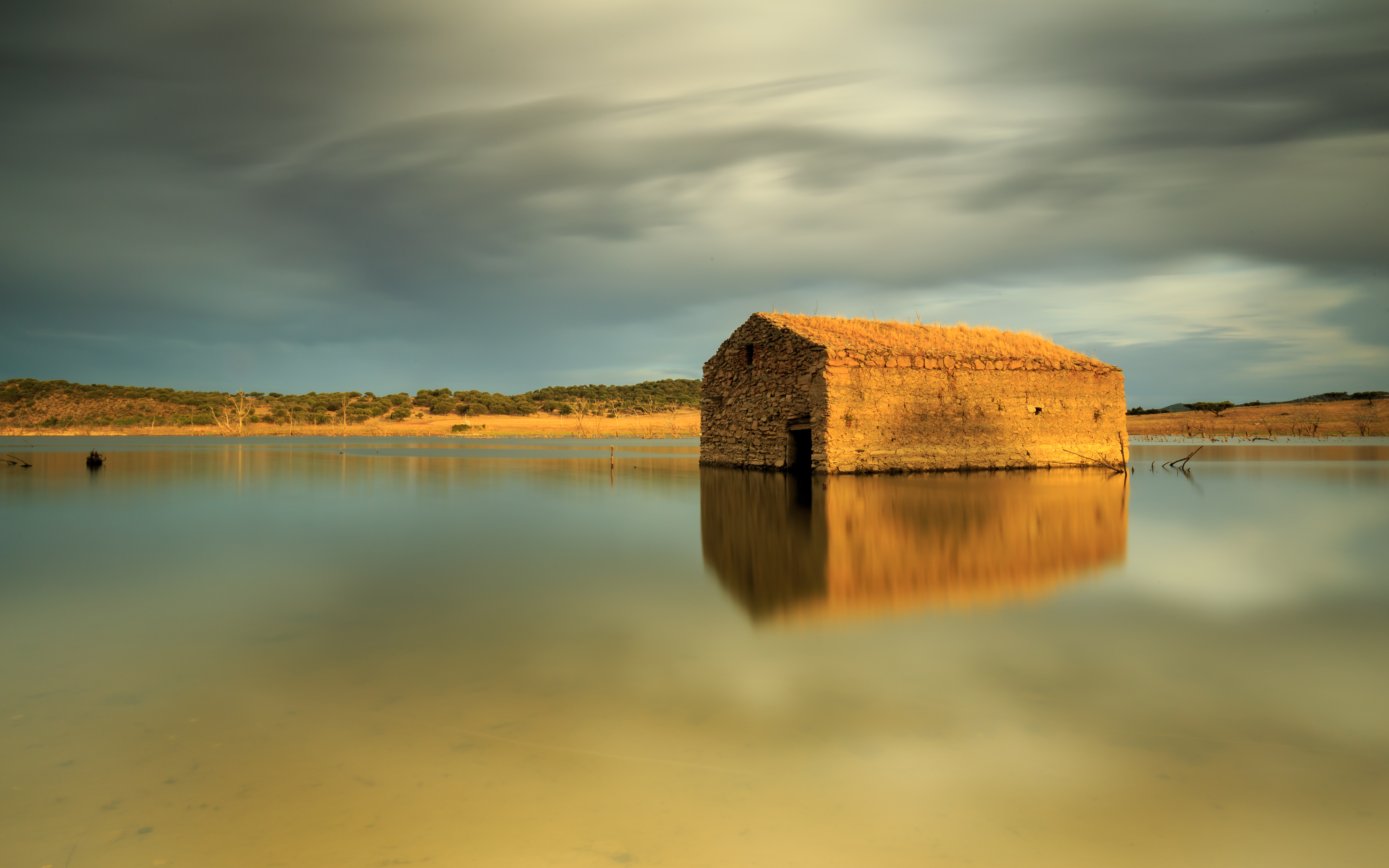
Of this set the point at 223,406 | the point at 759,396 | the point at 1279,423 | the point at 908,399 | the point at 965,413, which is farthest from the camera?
the point at 223,406

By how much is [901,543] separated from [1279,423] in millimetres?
94801

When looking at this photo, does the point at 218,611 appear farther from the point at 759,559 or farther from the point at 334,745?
the point at 759,559

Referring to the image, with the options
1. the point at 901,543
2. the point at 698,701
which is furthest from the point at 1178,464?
the point at 698,701

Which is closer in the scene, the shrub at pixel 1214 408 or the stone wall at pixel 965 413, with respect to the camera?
the stone wall at pixel 965 413

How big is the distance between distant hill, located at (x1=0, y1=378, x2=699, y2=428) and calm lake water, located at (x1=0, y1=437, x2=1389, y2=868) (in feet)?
302

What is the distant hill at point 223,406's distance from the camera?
9738 centimetres

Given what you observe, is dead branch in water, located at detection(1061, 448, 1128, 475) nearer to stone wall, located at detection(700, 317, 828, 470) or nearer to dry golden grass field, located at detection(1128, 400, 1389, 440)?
stone wall, located at detection(700, 317, 828, 470)

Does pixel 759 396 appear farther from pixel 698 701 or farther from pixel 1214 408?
pixel 1214 408

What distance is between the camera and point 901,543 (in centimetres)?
941

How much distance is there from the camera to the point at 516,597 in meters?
6.80

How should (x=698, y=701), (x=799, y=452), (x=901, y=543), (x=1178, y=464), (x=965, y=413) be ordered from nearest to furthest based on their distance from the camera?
(x=698, y=701)
(x=901, y=543)
(x=965, y=413)
(x=799, y=452)
(x=1178, y=464)

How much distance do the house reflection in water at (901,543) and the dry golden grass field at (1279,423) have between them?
74.2 meters

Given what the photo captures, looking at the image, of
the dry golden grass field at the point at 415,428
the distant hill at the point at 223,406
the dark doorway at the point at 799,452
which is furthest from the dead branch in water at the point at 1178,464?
the distant hill at the point at 223,406

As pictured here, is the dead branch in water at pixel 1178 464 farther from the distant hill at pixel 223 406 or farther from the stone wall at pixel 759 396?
the distant hill at pixel 223 406
